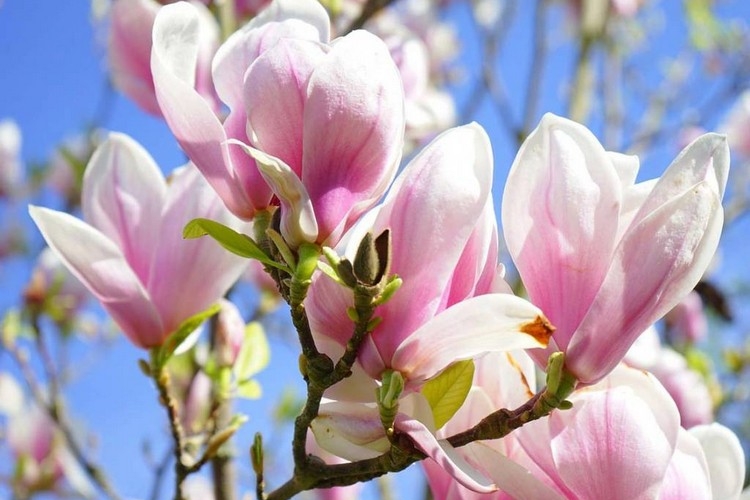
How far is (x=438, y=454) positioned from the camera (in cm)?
46

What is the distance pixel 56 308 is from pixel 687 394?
1.02 meters

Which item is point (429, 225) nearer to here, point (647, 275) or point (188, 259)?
point (647, 275)

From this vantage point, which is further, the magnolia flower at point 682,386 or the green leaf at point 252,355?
the magnolia flower at point 682,386

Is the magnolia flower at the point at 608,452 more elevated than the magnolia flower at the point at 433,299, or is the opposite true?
the magnolia flower at the point at 433,299

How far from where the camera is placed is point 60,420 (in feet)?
3.61

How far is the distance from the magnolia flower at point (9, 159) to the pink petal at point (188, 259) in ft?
7.33

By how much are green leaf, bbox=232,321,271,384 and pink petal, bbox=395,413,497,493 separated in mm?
353

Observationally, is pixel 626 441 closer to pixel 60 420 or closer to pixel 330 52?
pixel 330 52

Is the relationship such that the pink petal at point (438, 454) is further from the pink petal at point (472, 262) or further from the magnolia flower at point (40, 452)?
the magnolia flower at point (40, 452)

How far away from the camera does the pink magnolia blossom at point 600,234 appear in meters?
0.45

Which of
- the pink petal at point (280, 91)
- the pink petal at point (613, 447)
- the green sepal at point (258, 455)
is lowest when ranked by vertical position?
the green sepal at point (258, 455)

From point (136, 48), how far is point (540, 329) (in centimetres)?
73

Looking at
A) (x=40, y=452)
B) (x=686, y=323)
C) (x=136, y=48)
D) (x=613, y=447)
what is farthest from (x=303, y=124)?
(x=686, y=323)

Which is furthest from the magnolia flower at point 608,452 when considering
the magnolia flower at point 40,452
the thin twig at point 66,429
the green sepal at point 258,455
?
the magnolia flower at point 40,452
